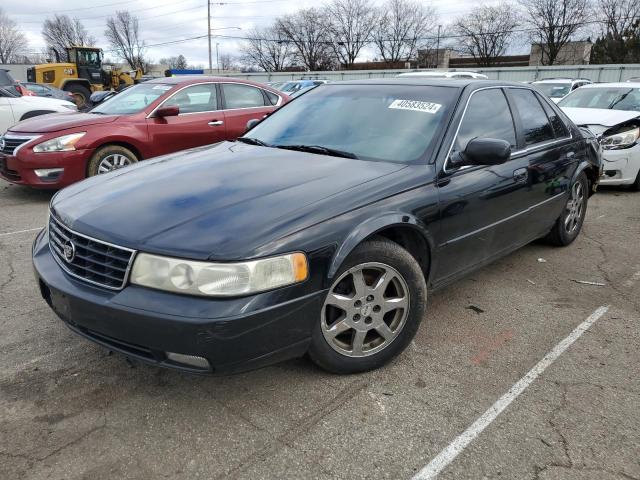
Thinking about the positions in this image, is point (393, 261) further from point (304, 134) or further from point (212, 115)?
point (212, 115)

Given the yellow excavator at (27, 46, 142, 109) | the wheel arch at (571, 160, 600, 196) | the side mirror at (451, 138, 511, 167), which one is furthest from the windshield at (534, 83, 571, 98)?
the yellow excavator at (27, 46, 142, 109)

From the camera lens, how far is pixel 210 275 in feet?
6.91

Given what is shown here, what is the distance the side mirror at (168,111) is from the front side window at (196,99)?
0.71 feet

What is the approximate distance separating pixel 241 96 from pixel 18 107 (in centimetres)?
453

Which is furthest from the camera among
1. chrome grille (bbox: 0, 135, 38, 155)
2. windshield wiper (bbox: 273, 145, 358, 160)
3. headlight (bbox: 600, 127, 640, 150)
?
headlight (bbox: 600, 127, 640, 150)

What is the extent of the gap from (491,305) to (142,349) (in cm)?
243

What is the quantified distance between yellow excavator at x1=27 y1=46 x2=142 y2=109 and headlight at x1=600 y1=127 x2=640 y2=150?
23.8m

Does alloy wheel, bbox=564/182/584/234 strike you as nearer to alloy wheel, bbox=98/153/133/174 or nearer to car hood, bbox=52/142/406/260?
car hood, bbox=52/142/406/260

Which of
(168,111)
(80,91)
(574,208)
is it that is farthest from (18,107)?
(80,91)

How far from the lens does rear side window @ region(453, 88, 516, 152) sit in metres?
3.25

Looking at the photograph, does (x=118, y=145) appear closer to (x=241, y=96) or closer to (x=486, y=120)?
(x=241, y=96)

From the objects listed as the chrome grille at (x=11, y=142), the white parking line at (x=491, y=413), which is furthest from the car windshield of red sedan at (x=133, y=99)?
the white parking line at (x=491, y=413)

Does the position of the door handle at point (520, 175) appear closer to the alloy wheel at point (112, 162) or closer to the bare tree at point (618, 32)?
the alloy wheel at point (112, 162)

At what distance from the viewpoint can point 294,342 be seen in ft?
7.60
